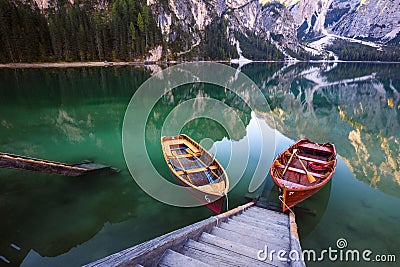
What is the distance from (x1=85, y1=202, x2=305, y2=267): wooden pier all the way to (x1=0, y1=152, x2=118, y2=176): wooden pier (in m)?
7.87

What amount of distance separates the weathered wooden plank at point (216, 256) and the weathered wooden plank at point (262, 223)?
9.87ft

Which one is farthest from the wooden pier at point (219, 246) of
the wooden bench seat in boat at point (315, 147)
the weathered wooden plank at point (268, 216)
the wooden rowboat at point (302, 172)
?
the wooden bench seat in boat at point (315, 147)

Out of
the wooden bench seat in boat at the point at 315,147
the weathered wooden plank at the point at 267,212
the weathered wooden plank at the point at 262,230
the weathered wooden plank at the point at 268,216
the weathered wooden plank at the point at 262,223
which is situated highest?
the weathered wooden plank at the point at 262,230

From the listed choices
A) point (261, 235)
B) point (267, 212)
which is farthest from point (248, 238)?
point (267, 212)

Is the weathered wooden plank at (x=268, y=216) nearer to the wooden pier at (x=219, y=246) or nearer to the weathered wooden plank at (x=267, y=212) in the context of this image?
the weathered wooden plank at (x=267, y=212)

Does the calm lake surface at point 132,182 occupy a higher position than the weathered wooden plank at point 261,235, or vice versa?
the weathered wooden plank at point 261,235

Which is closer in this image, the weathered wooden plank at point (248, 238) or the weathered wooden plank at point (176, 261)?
the weathered wooden plank at point (176, 261)

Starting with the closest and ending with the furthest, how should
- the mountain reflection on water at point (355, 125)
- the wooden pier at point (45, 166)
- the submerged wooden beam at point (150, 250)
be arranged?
the submerged wooden beam at point (150, 250) → the wooden pier at point (45, 166) → the mountain reflection on water at point (355, 125)

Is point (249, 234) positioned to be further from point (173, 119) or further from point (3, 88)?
point (3, 88)

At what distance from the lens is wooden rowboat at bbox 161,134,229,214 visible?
9273mm

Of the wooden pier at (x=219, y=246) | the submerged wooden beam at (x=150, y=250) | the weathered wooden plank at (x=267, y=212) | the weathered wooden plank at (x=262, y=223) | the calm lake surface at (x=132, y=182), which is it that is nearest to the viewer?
the submerged wooden beam at (x=150, y=250)

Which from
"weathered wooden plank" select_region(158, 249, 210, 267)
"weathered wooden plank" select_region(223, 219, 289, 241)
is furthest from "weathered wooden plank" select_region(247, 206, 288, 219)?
"weathered wooden plank" select_region(158, 249, 210, 267)

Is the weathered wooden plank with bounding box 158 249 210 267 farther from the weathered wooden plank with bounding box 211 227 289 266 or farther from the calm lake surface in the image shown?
the calm lake surface

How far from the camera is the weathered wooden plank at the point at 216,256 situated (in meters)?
4.01
